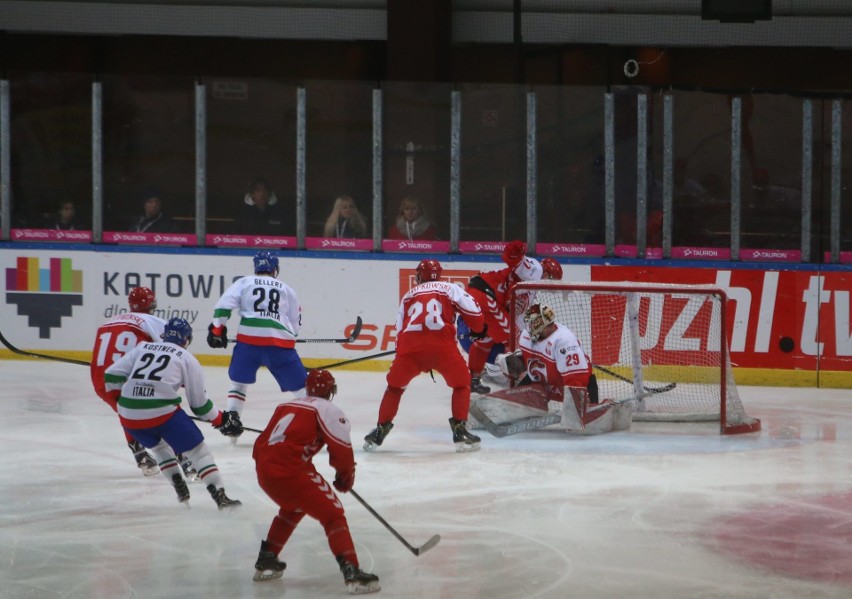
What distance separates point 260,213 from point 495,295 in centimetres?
259

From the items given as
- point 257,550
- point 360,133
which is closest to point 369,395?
point 360,133

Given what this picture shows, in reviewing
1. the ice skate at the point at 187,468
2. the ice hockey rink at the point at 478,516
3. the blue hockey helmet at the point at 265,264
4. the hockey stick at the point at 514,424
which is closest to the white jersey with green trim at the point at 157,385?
the ice skate at the point at 187,468

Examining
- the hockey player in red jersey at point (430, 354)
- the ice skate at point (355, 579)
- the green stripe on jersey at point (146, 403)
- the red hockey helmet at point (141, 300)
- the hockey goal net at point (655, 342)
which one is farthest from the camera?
the hockey goal net at point (655, 342)

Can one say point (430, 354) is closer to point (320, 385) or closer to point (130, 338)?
point (130, 338)

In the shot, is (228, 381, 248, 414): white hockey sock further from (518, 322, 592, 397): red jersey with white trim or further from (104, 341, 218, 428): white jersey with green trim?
(518, 322, 592, 397): red jersey with white trim

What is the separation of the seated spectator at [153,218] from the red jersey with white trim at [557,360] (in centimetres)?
382

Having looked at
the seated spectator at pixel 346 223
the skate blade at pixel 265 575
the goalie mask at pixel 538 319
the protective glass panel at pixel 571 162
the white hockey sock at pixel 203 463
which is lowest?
the skate blade at pixel 265 575

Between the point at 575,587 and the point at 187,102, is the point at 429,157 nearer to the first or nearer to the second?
the point at 187,102

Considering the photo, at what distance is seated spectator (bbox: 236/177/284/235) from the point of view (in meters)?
10.1

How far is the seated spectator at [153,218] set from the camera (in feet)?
33.4

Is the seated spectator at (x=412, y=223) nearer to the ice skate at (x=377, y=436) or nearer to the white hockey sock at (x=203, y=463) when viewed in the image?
the ice skate at (x=377, y=436)

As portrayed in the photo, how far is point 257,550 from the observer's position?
4797 mm

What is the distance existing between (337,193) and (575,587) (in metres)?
6.27

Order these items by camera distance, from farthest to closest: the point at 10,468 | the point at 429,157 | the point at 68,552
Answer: the point at 429,157
the point at 10,468
the point at 68,552
